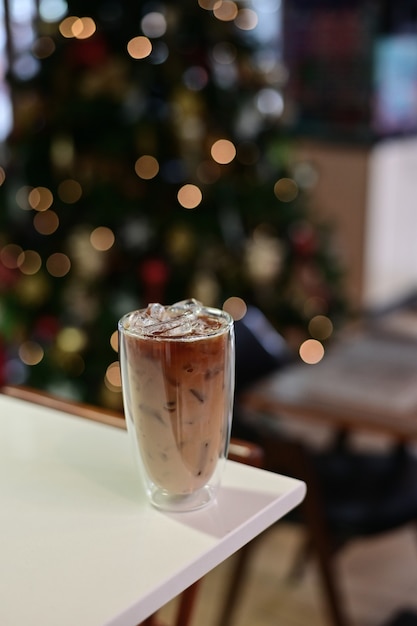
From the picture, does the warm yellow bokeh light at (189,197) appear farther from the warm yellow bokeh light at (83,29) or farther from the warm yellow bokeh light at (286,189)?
the warm yellow bokeh light at (83,29)

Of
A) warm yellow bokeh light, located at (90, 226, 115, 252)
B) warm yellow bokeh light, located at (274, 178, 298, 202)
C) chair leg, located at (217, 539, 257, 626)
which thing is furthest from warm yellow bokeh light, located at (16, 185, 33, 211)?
chair leg, located at (217, 539, 257, 626)

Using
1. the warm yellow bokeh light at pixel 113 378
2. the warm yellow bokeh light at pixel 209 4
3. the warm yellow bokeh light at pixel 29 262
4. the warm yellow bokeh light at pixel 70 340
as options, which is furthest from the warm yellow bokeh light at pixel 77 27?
the warm yellow bokeh light at pixel 113 378

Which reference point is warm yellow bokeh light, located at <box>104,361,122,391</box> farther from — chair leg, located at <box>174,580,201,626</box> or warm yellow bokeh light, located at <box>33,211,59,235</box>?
chair leg, located at <box>174,580,201,626</box>

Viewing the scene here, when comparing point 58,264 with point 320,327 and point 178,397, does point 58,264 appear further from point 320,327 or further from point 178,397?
point 178,397

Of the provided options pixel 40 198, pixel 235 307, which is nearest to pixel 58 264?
pixel 40 198

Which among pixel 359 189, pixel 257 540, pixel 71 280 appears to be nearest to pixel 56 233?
pixel 71 280

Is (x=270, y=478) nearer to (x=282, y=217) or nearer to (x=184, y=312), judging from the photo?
(x=184, y=312)
